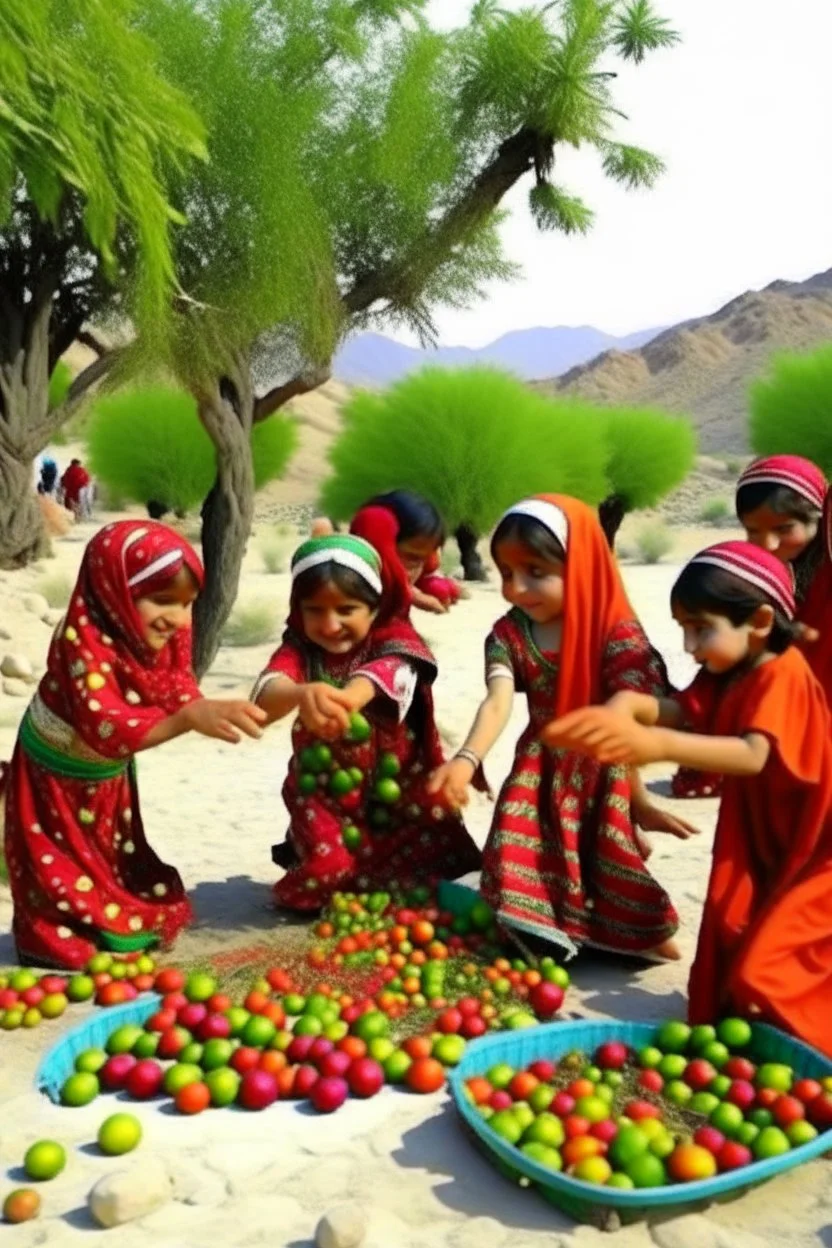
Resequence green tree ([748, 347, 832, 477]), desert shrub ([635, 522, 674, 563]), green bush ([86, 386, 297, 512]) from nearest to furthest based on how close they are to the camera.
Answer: green tree ([748, 347, 832, 477]), desert shrub ([635, 522, 674, 563]), green bush ([86, 386, 297, 512])

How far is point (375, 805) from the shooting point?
14.5 ft

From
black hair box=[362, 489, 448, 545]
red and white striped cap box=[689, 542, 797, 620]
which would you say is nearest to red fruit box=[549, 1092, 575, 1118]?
red and white striped cap box=[689, 542, 797, 620]

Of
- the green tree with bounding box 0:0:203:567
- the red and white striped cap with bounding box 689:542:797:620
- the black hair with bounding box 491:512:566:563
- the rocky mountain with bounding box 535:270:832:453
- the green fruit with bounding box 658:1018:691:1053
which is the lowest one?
the green fruit with bounding box 658:1018:691:1053

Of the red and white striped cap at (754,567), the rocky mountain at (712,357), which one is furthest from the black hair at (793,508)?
the rocky mountain at (712,357)

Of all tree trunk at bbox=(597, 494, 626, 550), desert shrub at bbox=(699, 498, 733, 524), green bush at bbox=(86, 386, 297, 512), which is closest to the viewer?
tree trunk at bbox=(597, 494, 626, 550)

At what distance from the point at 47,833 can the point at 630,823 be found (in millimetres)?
1885

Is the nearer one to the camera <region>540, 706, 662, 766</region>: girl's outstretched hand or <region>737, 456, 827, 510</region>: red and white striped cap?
<region>540, 706, 662, 766</region>: girl's outstretched hand

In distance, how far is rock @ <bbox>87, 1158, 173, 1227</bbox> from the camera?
8.48 ft

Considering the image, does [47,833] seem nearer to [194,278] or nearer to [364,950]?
[364,950]

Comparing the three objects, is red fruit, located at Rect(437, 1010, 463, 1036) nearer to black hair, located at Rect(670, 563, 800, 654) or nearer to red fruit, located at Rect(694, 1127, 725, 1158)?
red fruit, located at Rect(694, 1127, 725, 1158)

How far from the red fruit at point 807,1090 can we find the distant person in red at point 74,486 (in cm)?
2417

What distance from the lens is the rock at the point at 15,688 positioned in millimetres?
9352

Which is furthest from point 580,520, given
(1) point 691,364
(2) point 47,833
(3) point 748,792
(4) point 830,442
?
(1) point 691,364

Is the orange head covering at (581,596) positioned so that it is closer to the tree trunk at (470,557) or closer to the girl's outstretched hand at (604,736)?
the girl's outstretched hand at (604,736)
